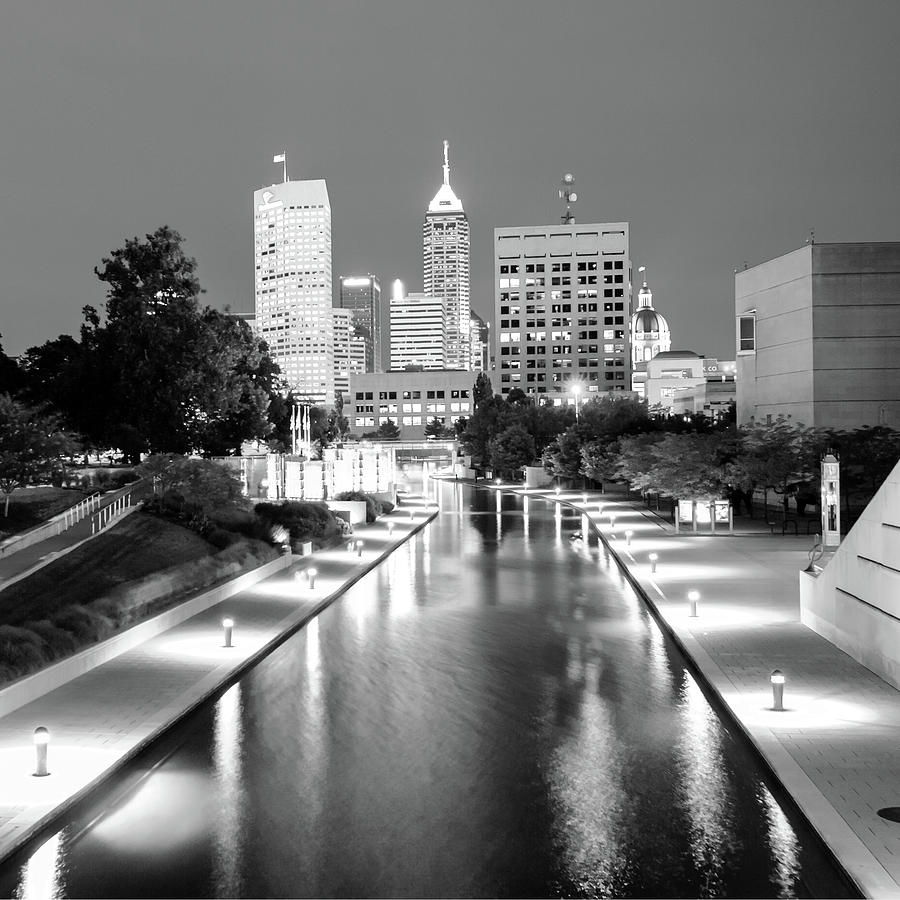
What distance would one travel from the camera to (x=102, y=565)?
83.0 feet

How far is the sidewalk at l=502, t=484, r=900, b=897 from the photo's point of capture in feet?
27.9

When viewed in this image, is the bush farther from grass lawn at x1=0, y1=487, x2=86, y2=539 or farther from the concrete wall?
the concrete wall

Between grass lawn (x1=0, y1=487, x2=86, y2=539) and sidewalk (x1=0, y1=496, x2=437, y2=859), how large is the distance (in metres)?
10.4

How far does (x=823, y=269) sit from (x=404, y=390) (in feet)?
491

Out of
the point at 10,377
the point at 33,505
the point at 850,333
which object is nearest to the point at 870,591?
the point at 33,505

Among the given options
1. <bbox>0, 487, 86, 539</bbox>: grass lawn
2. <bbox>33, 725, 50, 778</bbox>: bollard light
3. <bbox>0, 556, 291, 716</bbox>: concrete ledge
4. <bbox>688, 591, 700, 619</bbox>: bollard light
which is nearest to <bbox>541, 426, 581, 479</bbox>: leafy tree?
<bbox>0, 487, 86, 539</bbox>: grass lawn

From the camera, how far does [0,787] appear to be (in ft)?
31.8

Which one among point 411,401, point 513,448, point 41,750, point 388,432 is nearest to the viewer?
point 41,750

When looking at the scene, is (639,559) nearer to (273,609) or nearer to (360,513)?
(273,609)

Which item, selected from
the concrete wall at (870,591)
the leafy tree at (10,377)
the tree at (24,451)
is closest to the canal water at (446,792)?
the concrete wall at (870,591)

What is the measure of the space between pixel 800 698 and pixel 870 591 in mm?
2751

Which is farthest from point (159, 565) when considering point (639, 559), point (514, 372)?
point (514, 372)

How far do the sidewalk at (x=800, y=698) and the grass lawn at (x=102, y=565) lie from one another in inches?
501

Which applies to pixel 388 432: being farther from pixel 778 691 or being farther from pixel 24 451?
pixel 778 691
